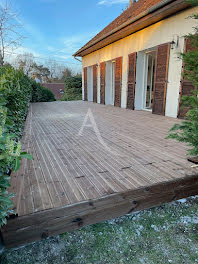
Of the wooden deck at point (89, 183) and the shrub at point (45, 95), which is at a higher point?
the shrub at point (45, 95)

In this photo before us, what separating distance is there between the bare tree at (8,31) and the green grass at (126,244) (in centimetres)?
889

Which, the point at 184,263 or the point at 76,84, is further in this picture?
the point at 76,84

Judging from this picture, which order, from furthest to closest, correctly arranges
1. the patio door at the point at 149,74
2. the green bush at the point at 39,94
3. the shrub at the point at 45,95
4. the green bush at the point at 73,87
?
1. the green bush at the point at 73,87
2. the shrub at the point at 45,95
3. the green bush at the point at 39,94
4. the patio door at the point at 149,74

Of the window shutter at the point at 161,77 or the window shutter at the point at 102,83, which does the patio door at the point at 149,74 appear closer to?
the window shutter at the point at 161,77

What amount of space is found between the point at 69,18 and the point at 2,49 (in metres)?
9.55

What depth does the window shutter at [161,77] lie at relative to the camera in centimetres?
509

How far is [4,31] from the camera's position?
828cm

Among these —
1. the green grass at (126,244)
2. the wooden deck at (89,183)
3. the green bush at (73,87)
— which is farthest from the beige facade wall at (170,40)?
the green bush at (73,87)

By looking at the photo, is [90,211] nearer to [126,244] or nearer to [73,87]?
[126,244]

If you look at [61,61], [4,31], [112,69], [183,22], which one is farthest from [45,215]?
[61,61]

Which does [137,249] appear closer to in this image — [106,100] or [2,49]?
[106,100]

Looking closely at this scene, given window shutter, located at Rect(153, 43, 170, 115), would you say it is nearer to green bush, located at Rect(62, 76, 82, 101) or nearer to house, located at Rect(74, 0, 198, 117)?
house, located at Rect(74, 0, 198, 117)

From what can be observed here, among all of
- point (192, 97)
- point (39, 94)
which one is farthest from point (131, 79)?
point (39, 94)

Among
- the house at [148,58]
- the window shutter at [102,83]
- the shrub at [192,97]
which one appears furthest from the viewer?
the window shutter at [102,83]
